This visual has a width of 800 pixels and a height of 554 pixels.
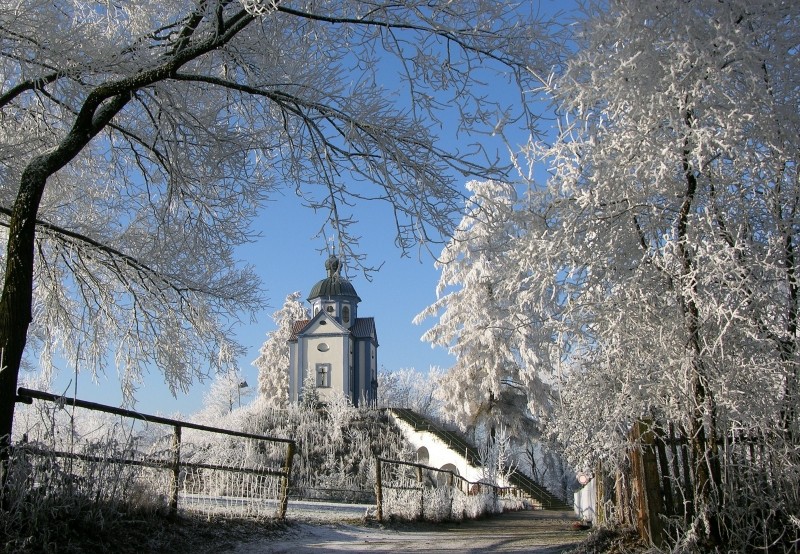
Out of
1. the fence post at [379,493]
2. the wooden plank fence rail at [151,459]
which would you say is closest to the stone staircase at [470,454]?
the fence post at [379,493]

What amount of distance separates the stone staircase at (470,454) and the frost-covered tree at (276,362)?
15.1m

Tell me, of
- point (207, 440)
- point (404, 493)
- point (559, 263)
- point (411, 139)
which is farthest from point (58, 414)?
point (207, 440)

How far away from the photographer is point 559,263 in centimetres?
594

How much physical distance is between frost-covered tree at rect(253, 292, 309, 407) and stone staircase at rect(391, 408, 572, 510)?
49.6 feet

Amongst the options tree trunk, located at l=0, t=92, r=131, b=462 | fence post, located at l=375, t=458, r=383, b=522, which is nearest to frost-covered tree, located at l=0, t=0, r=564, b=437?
tree trunk, located at l=0, t=92, r=131, b=462

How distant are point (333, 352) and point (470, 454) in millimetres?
20017

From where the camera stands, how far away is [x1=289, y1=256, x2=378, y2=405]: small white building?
A: 44.2 metres

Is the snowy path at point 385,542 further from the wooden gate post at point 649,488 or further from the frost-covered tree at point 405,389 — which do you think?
the frost-covered tree at point 405,389

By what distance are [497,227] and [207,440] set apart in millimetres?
15791

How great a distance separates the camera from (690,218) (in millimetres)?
5406

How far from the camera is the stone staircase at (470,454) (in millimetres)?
21761

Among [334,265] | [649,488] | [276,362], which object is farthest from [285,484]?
[276,362]

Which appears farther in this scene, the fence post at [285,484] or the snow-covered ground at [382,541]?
the fence post at [285,484]

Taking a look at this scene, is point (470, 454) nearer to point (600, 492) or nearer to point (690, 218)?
point (600, 492)
